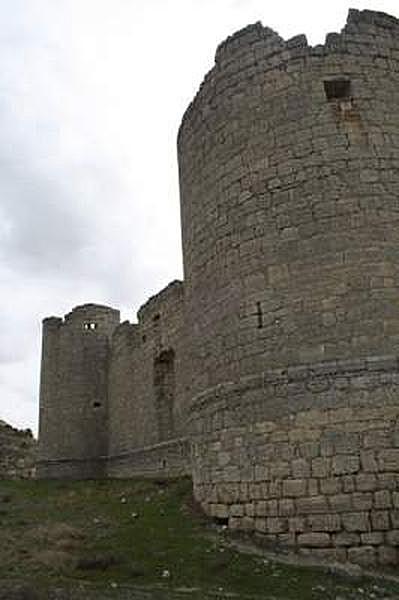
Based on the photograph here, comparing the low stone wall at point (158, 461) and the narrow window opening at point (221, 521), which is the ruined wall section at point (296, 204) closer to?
the narrow window opening at point (221, 521)

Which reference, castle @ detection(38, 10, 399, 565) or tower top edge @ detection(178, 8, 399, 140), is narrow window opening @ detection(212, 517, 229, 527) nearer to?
castle @ detection(38, 10, 399, 565)

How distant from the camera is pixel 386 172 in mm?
8703

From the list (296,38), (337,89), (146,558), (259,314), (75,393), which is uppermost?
(296,38)

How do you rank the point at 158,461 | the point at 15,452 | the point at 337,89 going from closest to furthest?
the point at 337,89, the point at 158,461, the point at 15,452

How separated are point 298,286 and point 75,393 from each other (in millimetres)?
18625

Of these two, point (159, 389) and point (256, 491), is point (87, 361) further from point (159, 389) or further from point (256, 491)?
point (256, 491)

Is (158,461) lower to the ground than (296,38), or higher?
lower

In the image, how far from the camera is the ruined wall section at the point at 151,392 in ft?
57.4

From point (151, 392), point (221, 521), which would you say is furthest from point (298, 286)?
point (151, 392)

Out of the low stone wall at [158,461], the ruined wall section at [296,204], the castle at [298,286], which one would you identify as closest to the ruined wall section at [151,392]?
the low stone wall at [158,461]

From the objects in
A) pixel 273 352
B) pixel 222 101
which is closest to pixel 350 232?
pixel 273 352

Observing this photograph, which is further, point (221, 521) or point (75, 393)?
point (75, 393)

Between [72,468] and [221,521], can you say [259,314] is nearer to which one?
[221,521]

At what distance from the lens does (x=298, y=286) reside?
8.49m
